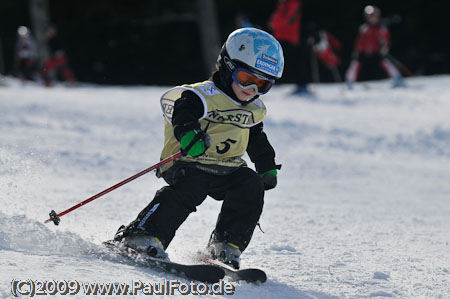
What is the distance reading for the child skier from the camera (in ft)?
10.9

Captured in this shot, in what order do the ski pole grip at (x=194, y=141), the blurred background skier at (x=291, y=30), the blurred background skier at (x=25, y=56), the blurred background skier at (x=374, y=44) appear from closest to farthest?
the ski pole grip at (x=194, y=141) → the blurred background skier at (x=291, y=30) → the blurred background skier at (x=374, y=44) → the blurred background skier at (x=25, y=56)

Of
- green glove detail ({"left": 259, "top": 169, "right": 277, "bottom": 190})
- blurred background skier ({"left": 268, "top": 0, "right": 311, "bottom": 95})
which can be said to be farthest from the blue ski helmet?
blurred background skier ({"left": 268, "top": 0, "right": 311, "bottom": 95})

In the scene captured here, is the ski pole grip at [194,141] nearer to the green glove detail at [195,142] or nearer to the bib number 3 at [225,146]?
the green glove detail at [195,142]

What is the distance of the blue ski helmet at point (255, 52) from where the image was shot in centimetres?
340

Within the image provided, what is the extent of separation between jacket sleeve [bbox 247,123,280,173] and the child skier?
12cm

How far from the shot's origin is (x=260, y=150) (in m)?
3.72

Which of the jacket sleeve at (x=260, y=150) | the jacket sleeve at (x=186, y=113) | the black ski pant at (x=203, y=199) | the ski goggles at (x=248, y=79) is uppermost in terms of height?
the ski goggles at (x=248, y=79)

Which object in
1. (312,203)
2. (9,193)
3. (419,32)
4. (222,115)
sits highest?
(419,32)

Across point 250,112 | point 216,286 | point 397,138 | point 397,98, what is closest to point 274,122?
point 397,138

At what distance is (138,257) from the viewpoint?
3209 millimetres

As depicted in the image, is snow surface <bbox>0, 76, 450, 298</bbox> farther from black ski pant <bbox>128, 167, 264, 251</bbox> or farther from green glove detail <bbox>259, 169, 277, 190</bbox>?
green glove detail <bbox>259, 169, 277, 190</bbox>

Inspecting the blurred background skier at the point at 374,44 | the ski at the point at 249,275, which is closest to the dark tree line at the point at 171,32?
the blurred background skier at the point at 374,44

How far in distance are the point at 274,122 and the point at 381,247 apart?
214 inches

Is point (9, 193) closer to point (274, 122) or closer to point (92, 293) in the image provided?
point (92, 293)
